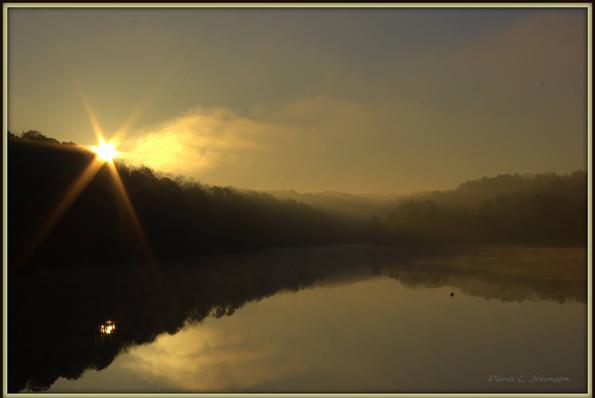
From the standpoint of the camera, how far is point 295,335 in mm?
22062

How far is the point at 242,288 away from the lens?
37469 millimetres

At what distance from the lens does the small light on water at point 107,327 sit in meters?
22.5

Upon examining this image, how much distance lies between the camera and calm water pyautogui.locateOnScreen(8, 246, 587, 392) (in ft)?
52.2

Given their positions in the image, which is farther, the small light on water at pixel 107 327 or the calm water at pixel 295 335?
the small light on water at pixel 107 327

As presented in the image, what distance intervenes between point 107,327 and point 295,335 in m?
8.11

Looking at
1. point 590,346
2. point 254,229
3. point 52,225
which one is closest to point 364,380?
point 590,346

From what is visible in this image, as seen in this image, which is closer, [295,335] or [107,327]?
[295,335]

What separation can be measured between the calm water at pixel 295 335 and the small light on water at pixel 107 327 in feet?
0.27

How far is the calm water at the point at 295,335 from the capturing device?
1590 centimetres

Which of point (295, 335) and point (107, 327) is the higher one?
point (107, 327)

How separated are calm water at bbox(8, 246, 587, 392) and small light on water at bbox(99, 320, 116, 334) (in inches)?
3.3

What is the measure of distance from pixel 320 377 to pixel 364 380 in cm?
128

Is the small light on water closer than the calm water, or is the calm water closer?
the calm water

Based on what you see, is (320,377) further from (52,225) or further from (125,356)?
(52,225)
